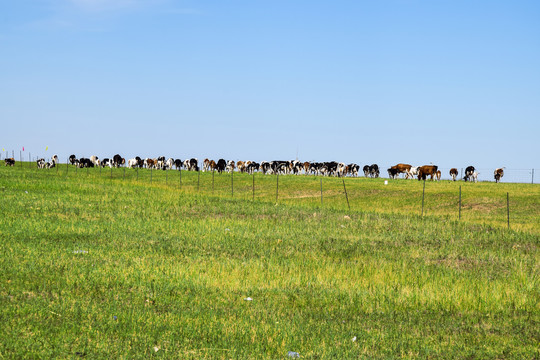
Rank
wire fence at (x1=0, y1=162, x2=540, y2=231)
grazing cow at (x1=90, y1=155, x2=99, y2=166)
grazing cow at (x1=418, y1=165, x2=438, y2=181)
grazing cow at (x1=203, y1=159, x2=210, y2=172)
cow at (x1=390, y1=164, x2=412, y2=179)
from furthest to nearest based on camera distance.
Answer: grazing cow at (x1=90, y1=155, x2=99, y2=166) → grazing cow at (x1=203, y1=159, x2=210, y2=172) → cow at (x1=390, y1=164, x2=412, y2=179) → grazing cow at (x1=418, y1=165, x2=438, y2=181) → wire fence at (x1=0, y1=162, x2=540, y2=231)

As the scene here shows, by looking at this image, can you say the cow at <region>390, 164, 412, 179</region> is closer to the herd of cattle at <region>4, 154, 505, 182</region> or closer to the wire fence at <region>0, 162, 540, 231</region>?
the herd of cattle at <region>4, 154, 505, 182</region>

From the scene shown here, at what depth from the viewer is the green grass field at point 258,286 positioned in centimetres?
1045

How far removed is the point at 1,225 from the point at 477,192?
42.3 meters

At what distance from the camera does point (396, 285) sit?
52.1 feet

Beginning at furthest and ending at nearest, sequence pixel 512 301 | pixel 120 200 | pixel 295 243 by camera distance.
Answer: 1. pixel 120 200
2. pixel 295 243
3. pixel 512 301

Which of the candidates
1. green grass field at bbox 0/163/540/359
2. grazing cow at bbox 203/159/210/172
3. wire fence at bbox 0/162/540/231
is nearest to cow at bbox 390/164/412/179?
wire fence at bbox 0/162/540/231

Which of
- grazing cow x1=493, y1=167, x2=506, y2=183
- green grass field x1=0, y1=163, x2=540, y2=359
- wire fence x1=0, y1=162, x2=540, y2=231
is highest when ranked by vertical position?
grazing cow x1=493, y1=167, x2=506, y2=183

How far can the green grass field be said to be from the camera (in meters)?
10.5

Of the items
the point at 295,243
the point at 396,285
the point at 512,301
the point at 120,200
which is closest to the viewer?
the point at 512,301

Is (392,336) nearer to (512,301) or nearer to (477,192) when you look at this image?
(512,301)

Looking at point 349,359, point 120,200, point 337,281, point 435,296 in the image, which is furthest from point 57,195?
point 349,359

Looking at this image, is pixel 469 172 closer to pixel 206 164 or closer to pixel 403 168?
pixel 403 168

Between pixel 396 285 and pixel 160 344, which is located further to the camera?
pixel 396 285

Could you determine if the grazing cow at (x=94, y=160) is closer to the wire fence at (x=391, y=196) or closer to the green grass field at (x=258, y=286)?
the wire fence at (x=391, y=196)
